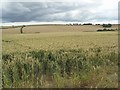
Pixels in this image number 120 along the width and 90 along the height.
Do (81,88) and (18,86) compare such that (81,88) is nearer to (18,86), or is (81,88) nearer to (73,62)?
(18,86)

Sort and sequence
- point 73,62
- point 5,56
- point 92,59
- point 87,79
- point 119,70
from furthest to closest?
1. point 5,56
2. point 92,59
3. point 73,62
4. point 119,70
5. point 87,79

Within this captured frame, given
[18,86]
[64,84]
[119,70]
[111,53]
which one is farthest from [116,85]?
[111,53]

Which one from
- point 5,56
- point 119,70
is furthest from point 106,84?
point 5,56

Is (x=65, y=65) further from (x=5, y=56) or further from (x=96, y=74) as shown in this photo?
(x=5, y=56)

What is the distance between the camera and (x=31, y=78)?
20.2ft

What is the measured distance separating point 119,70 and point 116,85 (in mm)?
1719

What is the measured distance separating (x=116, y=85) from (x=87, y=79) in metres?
0.77

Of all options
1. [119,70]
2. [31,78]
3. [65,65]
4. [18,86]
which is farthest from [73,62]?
[18,86]

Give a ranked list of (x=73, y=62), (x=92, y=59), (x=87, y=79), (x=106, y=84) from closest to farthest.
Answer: (x=106, y=84), (x=87, y=79), (x=73, y=62), (x=92, y=59)

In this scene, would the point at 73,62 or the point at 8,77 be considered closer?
the point at 8,77

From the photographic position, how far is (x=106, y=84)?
5.48 metres

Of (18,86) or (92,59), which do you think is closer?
(18,86)

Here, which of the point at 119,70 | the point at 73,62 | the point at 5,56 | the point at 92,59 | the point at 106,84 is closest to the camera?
the point at 106,84

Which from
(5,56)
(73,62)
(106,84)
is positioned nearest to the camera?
(106,84)
